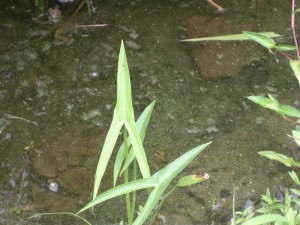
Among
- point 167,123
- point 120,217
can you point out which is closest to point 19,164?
point 120,217

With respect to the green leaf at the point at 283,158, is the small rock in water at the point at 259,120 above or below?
below

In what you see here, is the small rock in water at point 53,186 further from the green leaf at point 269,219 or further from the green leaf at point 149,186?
the green leaf at point 269,219

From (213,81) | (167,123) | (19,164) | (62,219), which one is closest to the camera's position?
(62,219)

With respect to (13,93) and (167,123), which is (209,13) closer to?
(167,123)

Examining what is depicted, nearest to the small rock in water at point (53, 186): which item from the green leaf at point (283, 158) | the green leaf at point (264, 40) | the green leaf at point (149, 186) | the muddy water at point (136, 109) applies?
the muddy water at point (136, 109)

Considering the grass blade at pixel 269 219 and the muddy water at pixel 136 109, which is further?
the muddy water at pixel 136 109
